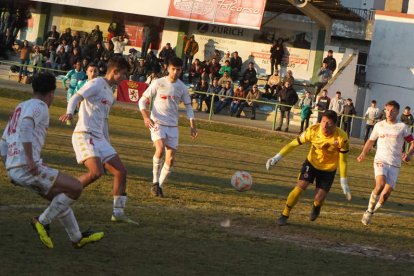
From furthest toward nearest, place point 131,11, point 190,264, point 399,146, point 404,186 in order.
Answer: point 131,11
point 404,186
point 399,146
point 190,264

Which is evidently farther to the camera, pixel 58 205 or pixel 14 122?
pixel 58 205

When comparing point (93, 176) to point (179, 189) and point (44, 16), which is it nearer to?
point (179, 189)

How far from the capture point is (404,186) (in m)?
20.9

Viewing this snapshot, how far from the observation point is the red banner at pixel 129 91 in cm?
3369

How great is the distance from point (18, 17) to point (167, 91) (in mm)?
31604

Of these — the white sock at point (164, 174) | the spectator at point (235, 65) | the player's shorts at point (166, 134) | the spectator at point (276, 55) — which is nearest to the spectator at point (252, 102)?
the spectator at point (235, 65)

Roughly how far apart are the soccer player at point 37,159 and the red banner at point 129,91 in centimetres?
2469

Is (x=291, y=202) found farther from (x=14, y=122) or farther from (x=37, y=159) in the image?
(x=14, y=122)

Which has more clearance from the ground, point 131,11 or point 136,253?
point 131,11

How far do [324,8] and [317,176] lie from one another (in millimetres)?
28109

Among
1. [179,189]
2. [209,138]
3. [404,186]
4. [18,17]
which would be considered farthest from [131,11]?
[179,189]

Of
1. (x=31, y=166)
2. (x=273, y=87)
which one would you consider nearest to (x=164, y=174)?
(x=31, y=166)

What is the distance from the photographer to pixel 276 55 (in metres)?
39.9

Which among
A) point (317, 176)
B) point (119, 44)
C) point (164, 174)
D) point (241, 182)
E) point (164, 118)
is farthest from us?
point (119, 44)
